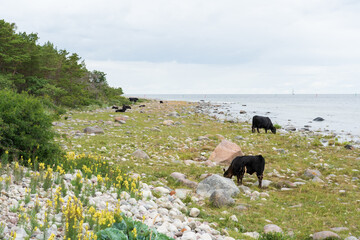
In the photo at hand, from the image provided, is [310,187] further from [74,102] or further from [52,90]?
[74,102]

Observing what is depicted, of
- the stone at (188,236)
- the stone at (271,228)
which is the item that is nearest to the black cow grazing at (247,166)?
the stone at (271,228)

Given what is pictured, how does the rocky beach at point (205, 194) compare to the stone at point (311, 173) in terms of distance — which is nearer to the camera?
the rocky beach at point (205, 194)

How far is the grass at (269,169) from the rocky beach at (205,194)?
34 mm

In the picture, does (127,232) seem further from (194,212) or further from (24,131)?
(24,131)

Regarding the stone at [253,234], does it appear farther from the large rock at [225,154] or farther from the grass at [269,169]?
the large rock at [225,154]

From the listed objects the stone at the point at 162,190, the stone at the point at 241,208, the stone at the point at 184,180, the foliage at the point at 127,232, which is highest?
the foliage at the point at 127,232

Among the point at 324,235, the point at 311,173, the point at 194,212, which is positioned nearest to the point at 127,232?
the point at 194,212

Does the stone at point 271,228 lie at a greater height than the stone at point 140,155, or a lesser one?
lesser

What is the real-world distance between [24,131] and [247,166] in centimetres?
812

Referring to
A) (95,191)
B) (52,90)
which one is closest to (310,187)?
(95,191)

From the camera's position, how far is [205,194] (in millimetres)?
9492

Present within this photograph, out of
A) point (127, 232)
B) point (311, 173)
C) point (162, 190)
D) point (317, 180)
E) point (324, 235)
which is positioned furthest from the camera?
point (311, 173)

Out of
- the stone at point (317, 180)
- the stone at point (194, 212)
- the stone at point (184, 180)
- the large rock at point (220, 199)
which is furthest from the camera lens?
the stone at point (317, 180)

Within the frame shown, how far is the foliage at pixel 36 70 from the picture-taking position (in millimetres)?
29253
